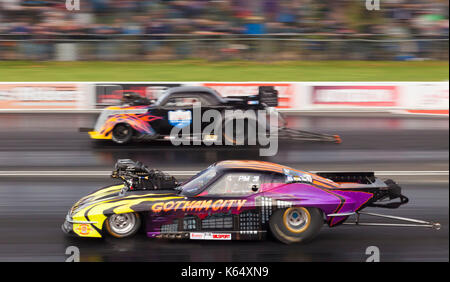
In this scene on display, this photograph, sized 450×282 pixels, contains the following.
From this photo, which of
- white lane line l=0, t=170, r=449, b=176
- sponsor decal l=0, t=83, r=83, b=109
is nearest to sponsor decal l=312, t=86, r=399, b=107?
white lane line l=0, t=170, r=449, b=176

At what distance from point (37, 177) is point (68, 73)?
30.0ft

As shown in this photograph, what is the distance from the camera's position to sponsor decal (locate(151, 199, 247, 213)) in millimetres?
7145

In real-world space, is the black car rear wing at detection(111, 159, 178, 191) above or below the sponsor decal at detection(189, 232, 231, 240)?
above

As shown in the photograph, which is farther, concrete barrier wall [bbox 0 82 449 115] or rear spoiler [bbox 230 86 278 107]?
concrete barrier wall [bbox 0 82 449 115]

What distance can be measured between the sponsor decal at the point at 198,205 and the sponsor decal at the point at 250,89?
34.2ft

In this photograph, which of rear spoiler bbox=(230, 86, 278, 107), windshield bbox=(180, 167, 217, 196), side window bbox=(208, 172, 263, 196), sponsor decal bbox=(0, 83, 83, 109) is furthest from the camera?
sponsor decal bbox=(0, 83, 83, 109)

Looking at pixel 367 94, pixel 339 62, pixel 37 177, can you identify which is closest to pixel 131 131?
pixel 37 177

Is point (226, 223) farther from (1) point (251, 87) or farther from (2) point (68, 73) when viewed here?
(2) point (68, 73)

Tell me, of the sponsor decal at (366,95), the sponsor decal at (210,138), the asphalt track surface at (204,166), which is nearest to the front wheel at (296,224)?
the asphalt track surface at (204,166)

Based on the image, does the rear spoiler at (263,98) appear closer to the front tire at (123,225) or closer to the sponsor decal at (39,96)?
the front tire at (123,225)

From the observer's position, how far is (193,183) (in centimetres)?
763

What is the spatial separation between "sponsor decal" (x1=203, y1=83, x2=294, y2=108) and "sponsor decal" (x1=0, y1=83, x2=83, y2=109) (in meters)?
4.07

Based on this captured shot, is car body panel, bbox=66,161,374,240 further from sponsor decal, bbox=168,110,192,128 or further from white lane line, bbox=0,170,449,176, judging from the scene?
sponsor decal, bbox=168,110,192,128

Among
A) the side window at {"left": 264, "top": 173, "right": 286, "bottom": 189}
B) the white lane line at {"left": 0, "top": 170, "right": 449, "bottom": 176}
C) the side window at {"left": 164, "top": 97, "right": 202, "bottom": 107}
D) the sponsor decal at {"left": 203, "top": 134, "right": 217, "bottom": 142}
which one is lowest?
the white lane line at {"left": 0, "top": 170, "right": 449, "bottom": 176}
